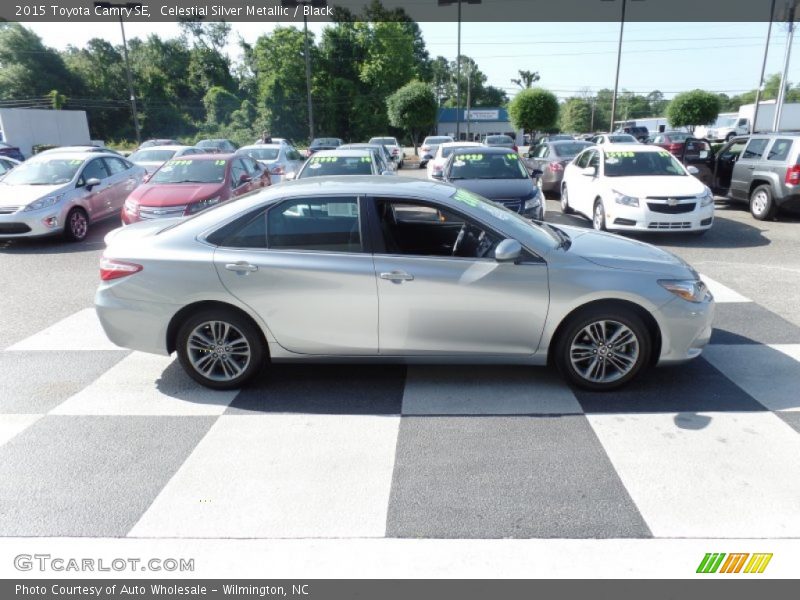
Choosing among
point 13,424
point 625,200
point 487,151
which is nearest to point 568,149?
point 487,151

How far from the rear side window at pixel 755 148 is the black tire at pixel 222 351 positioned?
11705 millimetres

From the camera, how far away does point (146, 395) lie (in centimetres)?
441

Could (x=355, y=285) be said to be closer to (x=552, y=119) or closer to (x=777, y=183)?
(x=777, y=183)

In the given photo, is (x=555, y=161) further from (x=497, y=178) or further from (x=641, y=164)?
(x=497, y=178)

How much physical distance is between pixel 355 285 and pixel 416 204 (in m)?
0.78

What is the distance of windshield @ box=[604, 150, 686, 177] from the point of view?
10.3m

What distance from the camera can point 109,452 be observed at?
362cm

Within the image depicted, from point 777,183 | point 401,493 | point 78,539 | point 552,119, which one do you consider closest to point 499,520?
point 401,493

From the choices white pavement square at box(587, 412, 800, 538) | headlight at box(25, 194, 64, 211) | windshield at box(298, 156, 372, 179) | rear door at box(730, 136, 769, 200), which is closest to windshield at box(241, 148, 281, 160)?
windshield at box(298, 156, 372, 179)

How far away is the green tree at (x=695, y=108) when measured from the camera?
132 feet

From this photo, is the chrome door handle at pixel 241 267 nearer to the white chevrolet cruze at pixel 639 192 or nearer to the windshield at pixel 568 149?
the white chevrolet cruze at pixel 639 192

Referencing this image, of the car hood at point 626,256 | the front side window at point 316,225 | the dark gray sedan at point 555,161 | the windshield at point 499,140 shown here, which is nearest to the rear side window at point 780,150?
the dark gray sedan at point 555,161

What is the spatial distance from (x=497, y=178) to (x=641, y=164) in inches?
109

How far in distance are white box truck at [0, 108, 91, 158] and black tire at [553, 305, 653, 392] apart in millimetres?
38191
